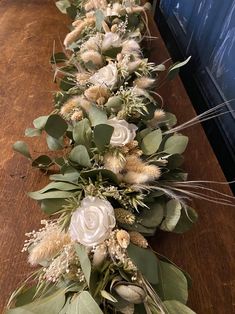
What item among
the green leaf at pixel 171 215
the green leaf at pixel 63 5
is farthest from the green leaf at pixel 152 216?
the green leaf at pixel 63 5

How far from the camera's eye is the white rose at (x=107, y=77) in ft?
2.42

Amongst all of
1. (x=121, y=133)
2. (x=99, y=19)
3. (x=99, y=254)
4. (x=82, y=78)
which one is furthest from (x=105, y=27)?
(x=99, y=254)

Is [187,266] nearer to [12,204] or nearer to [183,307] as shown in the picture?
[183,307]

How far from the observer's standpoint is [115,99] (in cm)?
68

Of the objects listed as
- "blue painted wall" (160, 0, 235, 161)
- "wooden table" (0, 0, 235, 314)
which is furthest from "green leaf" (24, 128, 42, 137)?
"blue painted wall" (160, 0, 235, 161)

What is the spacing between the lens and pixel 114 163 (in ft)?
1.84

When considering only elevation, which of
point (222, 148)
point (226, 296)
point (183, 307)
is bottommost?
point (222, 148)

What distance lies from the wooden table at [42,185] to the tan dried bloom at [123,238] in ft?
0.48

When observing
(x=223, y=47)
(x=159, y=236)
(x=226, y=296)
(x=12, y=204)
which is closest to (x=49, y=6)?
(x=223, y=47)

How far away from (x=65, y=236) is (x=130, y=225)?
0.10 m

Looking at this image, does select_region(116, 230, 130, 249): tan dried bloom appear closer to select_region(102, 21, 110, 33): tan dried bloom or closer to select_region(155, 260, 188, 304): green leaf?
select_region(155, 260, 188, 304): green leaf

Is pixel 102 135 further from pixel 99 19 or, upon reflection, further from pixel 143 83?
pixel 99 19

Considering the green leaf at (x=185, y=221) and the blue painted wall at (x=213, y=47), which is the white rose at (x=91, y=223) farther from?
the blue painted wall at (x=213, y=47)

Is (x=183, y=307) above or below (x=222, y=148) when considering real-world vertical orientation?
above
